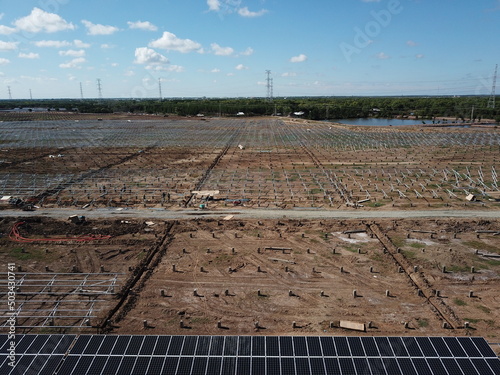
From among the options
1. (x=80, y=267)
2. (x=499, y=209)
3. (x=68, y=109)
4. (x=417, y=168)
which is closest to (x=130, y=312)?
(x=80, y=267)

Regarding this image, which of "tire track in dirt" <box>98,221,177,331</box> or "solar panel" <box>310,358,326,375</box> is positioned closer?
"solar panel" <box>310,358,326,375</box>

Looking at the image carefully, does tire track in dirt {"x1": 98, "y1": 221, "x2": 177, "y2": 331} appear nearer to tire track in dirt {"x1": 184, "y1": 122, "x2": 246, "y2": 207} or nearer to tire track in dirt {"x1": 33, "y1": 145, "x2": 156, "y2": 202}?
tire track in dirt {"x1": 184, "y1": 122, "x2": 246, "y2": 207}

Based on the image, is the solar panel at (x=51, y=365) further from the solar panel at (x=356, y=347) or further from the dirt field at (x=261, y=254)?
the solar panel at (x=356, y=347)

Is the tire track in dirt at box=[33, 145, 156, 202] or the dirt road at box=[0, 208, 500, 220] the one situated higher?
the tire track in dirt at box=[33, 145, 156, 202]

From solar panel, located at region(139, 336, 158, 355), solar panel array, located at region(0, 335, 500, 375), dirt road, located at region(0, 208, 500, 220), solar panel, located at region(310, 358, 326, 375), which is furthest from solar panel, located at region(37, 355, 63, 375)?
dirt road, located at region(0, 208, 500, 220)

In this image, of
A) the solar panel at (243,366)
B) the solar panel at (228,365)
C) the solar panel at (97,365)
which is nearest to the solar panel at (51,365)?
the solar panel at (97,365)

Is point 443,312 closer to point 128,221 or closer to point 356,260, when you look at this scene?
point 356,260

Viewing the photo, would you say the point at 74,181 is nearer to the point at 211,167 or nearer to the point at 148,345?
the point at 211,167
